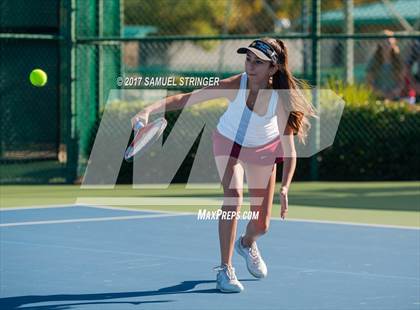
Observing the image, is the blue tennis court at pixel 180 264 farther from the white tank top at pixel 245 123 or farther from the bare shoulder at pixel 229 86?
the bare shoulder at pixel 229 86

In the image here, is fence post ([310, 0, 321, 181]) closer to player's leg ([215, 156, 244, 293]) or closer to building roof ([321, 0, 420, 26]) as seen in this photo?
player's leg ([215, 156, 244, 293])

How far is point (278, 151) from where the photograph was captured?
8.40m

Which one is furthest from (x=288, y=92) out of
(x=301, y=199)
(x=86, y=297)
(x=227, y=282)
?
(x=301, y=199)

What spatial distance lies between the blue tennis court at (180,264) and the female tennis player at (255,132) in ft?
1.48

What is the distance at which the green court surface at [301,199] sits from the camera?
12.6 metres

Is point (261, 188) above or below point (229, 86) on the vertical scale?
below

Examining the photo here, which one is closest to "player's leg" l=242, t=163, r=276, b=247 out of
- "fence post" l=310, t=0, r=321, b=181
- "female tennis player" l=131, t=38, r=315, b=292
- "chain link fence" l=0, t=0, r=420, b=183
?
"female tennis player" l=131, t=38, r=315, b=292

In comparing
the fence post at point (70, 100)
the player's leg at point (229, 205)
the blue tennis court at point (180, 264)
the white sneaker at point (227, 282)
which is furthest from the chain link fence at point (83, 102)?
the white sneaker at point (227, 282)

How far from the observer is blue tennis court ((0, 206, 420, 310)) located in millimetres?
7660

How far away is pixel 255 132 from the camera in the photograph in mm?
8273

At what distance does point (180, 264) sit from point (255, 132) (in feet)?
5.16

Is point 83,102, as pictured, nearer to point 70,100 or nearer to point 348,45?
point 70,100

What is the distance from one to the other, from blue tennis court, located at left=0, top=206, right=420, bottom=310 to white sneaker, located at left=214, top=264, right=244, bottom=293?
0.08 m

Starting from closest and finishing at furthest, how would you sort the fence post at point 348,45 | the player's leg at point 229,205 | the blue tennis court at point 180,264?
the blue tennis court at point 180,264 < the player's leg at point 229,205 < the fence post at point 348,45
